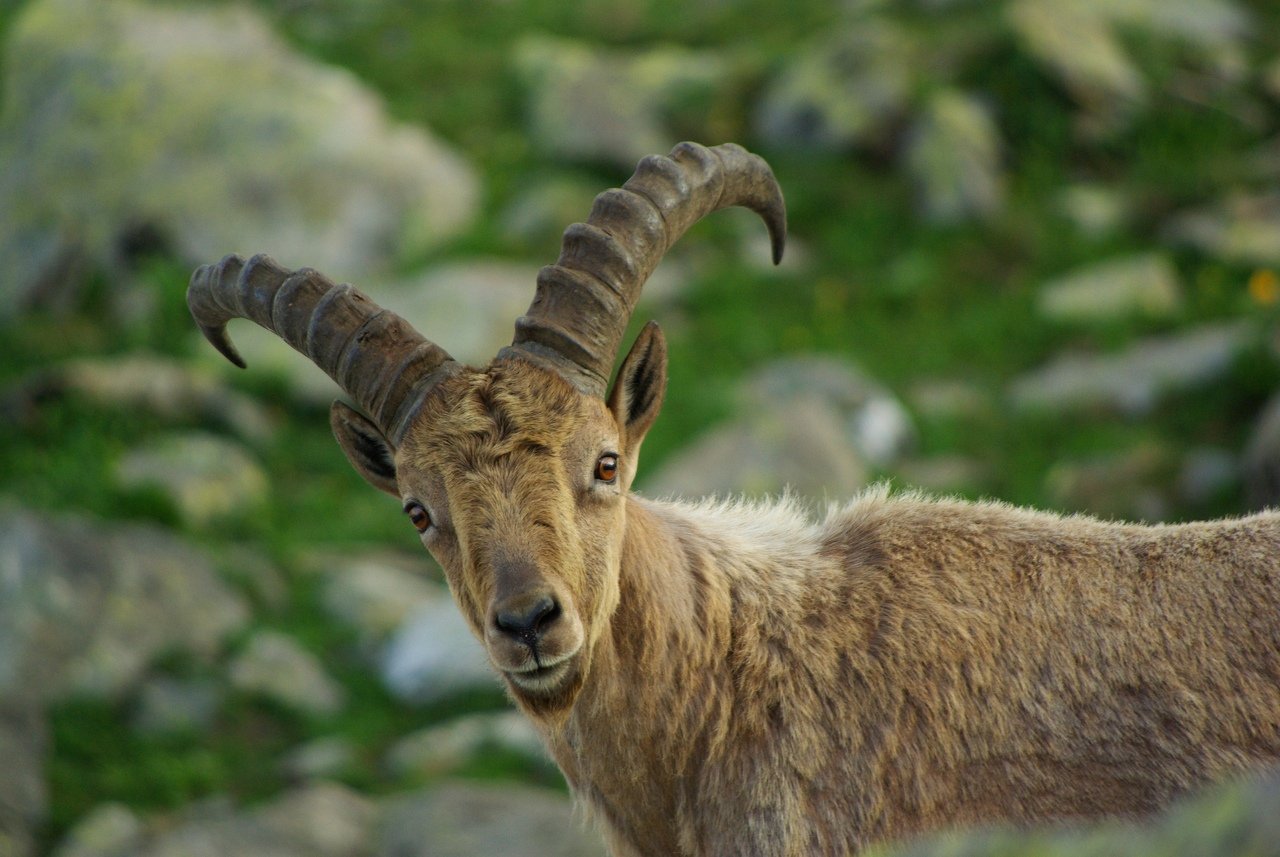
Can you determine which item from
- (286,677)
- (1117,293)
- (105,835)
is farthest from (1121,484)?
(105,835)


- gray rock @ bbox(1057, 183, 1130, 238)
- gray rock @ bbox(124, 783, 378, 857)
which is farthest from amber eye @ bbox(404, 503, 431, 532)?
gray rock @ bbox(1057, 183, 1130, 238)

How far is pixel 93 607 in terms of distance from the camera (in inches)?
549

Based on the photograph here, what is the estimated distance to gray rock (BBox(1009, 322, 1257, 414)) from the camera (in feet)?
51.9

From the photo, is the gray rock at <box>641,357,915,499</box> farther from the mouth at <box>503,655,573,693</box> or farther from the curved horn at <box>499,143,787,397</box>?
the mouth at <box>503,655,573,693</box>

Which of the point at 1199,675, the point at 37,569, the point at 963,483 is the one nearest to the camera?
the point at 1199,675

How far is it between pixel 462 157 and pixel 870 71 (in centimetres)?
618

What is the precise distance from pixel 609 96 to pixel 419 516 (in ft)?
52.3

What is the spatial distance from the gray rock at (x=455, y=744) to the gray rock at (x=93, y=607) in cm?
248

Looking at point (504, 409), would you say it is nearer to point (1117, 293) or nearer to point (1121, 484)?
point (1121, 484)

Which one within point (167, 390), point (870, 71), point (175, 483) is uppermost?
point (870, 71)

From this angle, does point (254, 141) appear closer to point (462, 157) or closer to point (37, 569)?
point (462, 157)

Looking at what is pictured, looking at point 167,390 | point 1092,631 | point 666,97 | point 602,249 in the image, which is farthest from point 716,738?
point 666,97

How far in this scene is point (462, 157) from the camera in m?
22.3

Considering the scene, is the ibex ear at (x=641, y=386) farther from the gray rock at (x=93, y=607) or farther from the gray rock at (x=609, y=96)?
the gray rock at (x=609, y=96)
